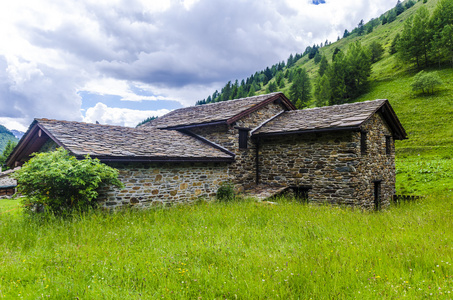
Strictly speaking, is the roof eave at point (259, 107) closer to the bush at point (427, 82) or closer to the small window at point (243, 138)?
the small window at point (243, 138)

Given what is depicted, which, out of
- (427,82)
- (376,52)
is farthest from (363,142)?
(376,52)

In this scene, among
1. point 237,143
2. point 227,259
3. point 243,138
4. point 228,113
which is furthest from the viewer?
point 243,138

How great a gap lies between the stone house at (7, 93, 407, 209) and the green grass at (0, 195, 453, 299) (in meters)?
2.96

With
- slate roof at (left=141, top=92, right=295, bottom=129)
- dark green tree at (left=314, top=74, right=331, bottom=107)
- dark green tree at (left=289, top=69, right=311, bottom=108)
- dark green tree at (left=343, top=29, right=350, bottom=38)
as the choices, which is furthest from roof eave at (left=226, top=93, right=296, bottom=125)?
dark green tree at (left=343, top=29, right=350, bottom=38)

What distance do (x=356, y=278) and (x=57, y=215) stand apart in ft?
25.6

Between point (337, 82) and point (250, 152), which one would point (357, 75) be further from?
point (250, 152)

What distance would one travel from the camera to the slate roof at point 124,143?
8.95 metres

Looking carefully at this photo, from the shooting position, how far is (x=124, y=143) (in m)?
10.6

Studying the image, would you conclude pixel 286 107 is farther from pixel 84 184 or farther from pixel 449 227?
pixel 84 184

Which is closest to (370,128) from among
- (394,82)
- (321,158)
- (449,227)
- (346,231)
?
(321,158)

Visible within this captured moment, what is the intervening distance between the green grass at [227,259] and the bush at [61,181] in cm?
64

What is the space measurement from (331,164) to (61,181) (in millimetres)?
10990

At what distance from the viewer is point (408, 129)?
40.1 meters

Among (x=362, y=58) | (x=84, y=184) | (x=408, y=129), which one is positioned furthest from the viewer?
(x=362, y=58)
